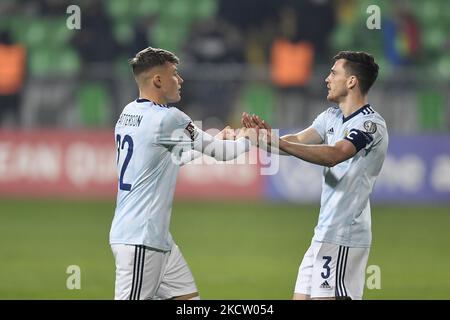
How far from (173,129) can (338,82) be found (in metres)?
1.17

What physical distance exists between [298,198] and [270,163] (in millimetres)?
754

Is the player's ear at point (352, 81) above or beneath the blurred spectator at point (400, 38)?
beneath

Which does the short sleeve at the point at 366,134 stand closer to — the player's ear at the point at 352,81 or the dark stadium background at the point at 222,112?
the player's ear at the point at 352,81

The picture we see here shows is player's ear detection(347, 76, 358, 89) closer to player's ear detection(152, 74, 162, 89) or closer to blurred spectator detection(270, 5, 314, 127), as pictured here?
player's ear detection(152, 74, 162, 89)

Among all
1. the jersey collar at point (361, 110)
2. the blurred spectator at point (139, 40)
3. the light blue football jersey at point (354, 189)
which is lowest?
the light blue football jersey at point (354, 189)

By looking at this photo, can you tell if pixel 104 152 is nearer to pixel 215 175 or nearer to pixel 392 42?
pixel 215 175

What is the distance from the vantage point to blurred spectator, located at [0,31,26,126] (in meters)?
16.5

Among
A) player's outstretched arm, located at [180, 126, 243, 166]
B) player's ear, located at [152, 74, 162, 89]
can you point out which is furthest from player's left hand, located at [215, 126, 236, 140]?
player's ear, located at [152, 74, 162, 89]

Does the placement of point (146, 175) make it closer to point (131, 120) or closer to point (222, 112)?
point (131, 120)

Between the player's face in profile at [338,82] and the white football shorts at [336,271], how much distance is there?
1002mm

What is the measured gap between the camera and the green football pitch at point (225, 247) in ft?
32.5

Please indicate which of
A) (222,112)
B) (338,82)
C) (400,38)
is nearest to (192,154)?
(338,82)

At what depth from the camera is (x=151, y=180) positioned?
631 centimetres

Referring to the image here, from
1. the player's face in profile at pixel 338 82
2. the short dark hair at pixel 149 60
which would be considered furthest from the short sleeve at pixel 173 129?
the player's face in profile at pixel 338 82
